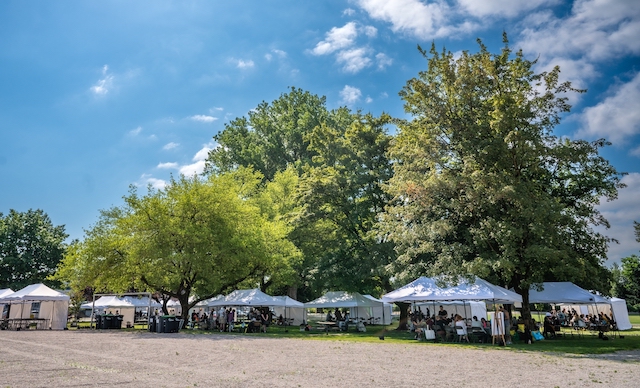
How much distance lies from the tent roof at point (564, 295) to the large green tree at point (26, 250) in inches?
2034

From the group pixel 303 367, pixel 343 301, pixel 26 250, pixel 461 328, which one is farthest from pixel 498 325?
pixel 26 250

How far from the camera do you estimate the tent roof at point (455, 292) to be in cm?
1916

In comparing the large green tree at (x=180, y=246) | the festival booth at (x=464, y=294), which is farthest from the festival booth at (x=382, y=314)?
the festival booth at (x=464, y=294)

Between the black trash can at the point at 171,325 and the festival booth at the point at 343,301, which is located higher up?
the festival booth at the point at 343,301

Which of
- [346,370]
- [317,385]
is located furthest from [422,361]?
[317,385]

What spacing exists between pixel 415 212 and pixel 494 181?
15.2 ft

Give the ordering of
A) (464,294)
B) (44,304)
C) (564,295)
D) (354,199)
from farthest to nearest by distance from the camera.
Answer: (44,304) < (354,199) < (564,295) < (464,294)

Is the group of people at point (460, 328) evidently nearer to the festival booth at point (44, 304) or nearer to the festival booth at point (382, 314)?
the festival booth at point (382, 314)

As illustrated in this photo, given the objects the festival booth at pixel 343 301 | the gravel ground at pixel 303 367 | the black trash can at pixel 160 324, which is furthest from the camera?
the festival booth at pixel 343 301

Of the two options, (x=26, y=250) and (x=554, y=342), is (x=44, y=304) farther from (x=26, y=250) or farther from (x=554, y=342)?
(x=554, y=342)

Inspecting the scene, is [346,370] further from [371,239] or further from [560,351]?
[371,239]

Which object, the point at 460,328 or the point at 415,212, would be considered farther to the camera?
the point at 415,212

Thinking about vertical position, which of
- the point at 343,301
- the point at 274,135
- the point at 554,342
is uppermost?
the point at 274,135

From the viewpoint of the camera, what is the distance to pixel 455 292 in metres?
19.8
